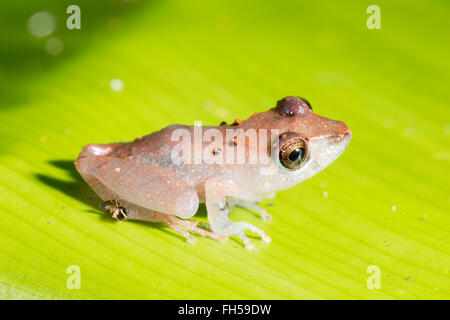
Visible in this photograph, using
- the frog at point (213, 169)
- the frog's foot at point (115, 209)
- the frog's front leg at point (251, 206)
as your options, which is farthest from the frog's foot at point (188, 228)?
the frog's front leg at point (251, 206)

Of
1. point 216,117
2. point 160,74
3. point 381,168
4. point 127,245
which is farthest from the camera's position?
point 160,74

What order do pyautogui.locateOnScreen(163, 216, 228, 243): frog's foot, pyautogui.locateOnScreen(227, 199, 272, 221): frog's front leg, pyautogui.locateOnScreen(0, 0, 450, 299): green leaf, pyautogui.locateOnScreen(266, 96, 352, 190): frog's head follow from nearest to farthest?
pyautogui.locateOnScreen(0, 0, 450, 299): green leaf < pyautogui.locateOnScreen(163, 216, 228, 243): frog's foot < pyautogui.locateOnScreen(266, 96, 352, 190): frog's head < pyautogui.locateOnScreen(227, 199, 272, 221): frog's front leg

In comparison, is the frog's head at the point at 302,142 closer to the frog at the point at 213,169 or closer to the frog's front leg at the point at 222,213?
the frog at the point at 213,169

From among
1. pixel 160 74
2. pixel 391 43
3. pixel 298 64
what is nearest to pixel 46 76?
pixel 160 74

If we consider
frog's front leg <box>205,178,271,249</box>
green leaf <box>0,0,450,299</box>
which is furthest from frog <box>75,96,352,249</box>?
green leaf <box>0,0,450,299</box>

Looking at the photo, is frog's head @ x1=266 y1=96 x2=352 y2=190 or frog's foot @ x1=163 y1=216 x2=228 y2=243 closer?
frog's foot @ x1=163 y1=216 x2=228 y2=243

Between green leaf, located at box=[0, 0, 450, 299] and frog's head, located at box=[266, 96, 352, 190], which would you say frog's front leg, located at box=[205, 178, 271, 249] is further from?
frog's head, located at box=[266, 96, 352, 190]
